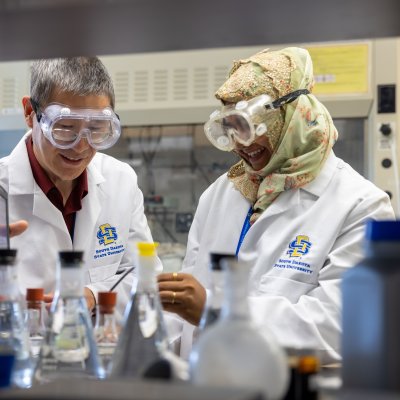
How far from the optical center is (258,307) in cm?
176

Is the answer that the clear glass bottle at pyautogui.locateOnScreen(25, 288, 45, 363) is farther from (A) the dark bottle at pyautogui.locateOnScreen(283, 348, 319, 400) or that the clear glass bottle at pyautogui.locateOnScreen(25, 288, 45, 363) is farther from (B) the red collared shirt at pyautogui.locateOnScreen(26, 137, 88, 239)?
(B) the red collared shirt at pyautogui.locateOnScreen(26, 137, 88, 239)

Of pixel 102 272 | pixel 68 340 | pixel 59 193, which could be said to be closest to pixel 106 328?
pixel 68 340

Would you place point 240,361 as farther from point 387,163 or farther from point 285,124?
point 387,163

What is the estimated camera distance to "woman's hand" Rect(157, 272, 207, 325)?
163 centimetres

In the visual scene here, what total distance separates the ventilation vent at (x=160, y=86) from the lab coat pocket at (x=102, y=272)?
128cm

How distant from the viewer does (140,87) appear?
333cm

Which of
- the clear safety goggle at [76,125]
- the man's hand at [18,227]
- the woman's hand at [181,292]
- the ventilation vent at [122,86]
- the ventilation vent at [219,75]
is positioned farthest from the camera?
the ventilation vent at [122,86]

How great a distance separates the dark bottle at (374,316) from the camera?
78 centimetres

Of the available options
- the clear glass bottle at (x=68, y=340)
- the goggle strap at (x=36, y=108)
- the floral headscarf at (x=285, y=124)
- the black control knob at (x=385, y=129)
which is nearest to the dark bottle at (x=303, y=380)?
→ the clear glass bottle at (x=68, y=340)

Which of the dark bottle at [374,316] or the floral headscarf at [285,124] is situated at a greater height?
the floral headscarf at [285,124]

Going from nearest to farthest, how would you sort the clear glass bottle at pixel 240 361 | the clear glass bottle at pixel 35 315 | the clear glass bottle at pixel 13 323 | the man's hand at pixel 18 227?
the clear glass bottle at pixel 240 361 < the clear glass bottle at pixel 13 323 < the clear glass bottle at pixel 35 315 < the man's hand at pixel 18 227

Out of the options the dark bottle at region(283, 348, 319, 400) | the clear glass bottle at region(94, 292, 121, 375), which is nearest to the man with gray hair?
the clear glass bottle at region(94, 292, 121, 375)

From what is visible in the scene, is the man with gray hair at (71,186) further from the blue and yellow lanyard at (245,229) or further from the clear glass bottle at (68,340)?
the clear glass bottle at (68,340)

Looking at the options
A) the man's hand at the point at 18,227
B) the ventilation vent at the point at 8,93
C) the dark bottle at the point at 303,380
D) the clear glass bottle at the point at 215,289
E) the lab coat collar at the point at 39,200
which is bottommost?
the dark bottle at the point at 303,380
